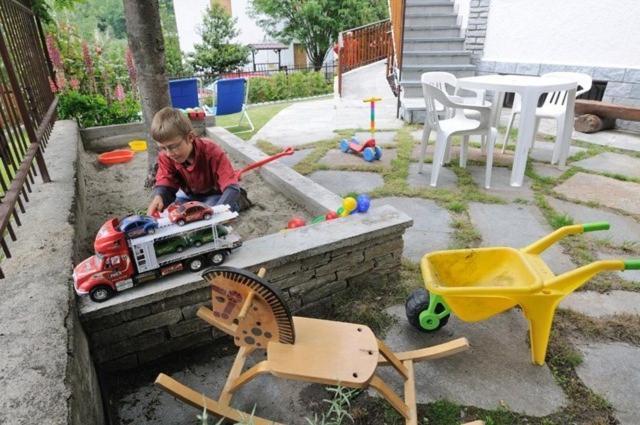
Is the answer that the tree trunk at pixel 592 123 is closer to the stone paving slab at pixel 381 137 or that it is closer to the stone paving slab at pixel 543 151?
the stone paving slab at pixel 543 151

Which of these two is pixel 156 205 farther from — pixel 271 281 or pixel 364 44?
pixel 364 44

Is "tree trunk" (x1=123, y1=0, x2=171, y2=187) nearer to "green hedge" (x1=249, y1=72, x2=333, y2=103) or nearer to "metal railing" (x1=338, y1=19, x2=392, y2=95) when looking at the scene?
"metal railing" (x1=338, y1=19, x2=392, y2=95)

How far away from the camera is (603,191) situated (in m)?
3.58

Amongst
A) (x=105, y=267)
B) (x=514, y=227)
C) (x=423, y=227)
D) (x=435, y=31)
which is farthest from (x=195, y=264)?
(x=435, y=31)

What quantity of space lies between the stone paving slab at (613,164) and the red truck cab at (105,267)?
14.4 feet

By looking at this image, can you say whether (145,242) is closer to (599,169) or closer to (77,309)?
(77,309)

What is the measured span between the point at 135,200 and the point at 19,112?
3.31 feet

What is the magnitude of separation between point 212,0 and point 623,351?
95.5 feet

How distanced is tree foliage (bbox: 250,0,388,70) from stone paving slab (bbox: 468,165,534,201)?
60.3 feet

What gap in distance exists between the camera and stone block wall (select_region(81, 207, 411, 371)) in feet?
5.53

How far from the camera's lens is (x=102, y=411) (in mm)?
1530

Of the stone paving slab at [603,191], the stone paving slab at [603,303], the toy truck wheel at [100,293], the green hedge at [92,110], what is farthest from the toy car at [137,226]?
the green hedge at [92,110]

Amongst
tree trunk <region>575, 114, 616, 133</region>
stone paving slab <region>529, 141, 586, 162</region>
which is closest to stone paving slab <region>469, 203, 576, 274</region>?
stone paving slab <region>529, 141, 586, 162</region>

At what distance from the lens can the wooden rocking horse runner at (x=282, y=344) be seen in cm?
129
